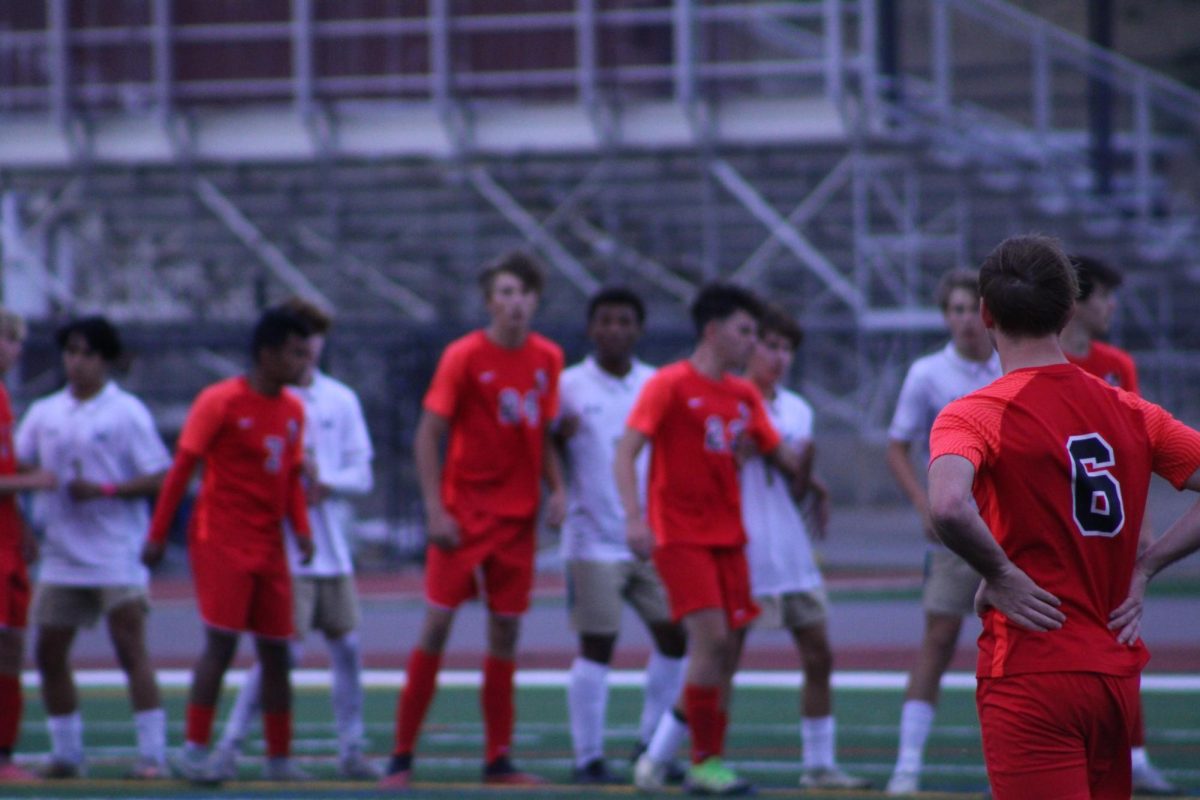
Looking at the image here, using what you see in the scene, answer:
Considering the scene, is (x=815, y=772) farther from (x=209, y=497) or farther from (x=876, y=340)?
(x=876, y=340)

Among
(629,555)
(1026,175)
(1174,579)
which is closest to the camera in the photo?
(629,555)

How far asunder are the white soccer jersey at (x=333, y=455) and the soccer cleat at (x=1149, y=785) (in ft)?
12.1

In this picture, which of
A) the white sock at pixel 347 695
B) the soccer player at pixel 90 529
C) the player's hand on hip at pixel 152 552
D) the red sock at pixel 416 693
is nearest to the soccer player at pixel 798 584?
the red sock at pixel 416 693

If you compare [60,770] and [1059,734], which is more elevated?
[1059,734]

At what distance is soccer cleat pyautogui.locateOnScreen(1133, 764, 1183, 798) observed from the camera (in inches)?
290

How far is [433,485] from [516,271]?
3.48 ft

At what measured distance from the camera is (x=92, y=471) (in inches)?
335

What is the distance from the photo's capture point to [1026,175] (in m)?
Answer: 22.9

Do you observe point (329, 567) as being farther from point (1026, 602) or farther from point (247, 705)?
point (1026, 602)

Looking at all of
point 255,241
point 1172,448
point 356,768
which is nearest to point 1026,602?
point 1172,448

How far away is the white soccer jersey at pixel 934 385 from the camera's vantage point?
7.82 meters

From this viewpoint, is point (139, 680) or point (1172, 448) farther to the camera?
point (139, 680)

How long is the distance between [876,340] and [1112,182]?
5961mm

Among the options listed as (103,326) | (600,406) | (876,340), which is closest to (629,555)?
(600,406)
